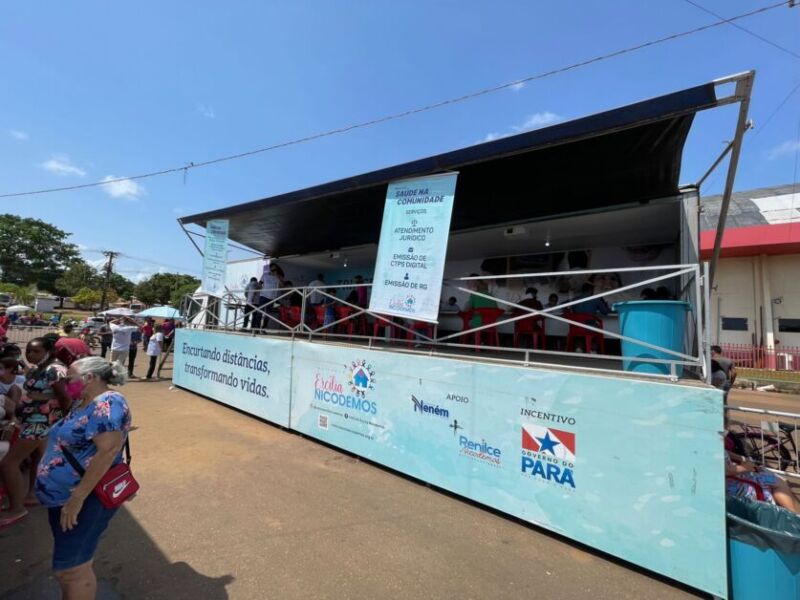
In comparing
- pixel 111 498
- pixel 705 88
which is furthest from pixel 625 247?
pixel 111 498

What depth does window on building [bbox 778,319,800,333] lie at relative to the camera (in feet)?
59.3

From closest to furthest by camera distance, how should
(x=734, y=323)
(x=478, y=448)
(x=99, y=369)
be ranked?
(x=99, y=369)
(x=478, y=448)
(x=734, y=323)

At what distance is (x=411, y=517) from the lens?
3.81 m

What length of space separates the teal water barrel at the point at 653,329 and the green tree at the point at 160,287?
261ft

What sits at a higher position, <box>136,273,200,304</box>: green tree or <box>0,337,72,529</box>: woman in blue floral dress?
<box>136,273,200,304</box>: green tree

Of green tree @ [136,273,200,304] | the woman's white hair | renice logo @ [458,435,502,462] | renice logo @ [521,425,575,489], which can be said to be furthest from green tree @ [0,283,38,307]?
renice logo @ [521,425,575,489]

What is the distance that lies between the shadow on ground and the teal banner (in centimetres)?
240

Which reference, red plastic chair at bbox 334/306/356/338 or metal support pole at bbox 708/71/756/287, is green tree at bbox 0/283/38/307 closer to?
red plastic chair at bbox 334/306/356/338

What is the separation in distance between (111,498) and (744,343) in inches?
1013

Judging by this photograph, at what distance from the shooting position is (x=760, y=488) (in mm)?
3188

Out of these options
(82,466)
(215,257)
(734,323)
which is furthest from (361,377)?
(734,323)

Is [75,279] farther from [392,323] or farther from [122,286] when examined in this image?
[392,323]

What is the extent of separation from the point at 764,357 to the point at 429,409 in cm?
2137

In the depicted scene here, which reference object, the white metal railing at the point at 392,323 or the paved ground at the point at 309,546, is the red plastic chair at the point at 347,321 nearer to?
the white metal railing at the point at 392,323
